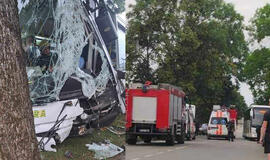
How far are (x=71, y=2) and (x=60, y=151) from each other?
1238 millimetres

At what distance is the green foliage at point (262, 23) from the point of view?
60.7 m

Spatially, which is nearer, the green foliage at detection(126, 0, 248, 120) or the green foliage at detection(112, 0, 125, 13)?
the green foliage at detection(112, 0, 125, 13)


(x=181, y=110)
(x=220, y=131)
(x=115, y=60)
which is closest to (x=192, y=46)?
(x=220, y=131)

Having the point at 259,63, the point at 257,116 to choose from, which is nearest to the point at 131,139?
the point at 257,116

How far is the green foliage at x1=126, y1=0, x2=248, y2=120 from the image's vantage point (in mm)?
45875

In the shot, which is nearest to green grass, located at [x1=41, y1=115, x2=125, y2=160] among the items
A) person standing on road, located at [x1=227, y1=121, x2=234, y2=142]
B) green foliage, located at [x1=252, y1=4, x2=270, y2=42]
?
person standing on road, located at [x1=227, y1=121, x2=234, y2=142]

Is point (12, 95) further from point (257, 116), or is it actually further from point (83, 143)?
point (257, 116)

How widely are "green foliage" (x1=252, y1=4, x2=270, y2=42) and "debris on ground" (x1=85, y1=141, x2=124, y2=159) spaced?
57.0 metres

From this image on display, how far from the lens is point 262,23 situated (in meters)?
60.7

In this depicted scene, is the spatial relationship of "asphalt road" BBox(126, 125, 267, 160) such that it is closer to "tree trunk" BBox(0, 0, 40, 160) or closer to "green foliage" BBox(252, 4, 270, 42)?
"tree trunk" BBox(0, 0, 40, 160)

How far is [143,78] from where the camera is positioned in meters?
46.0

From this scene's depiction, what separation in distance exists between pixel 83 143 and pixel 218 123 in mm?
42893

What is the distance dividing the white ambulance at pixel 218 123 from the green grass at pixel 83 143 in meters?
42.1

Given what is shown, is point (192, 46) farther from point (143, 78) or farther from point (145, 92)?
point (145, 92)
